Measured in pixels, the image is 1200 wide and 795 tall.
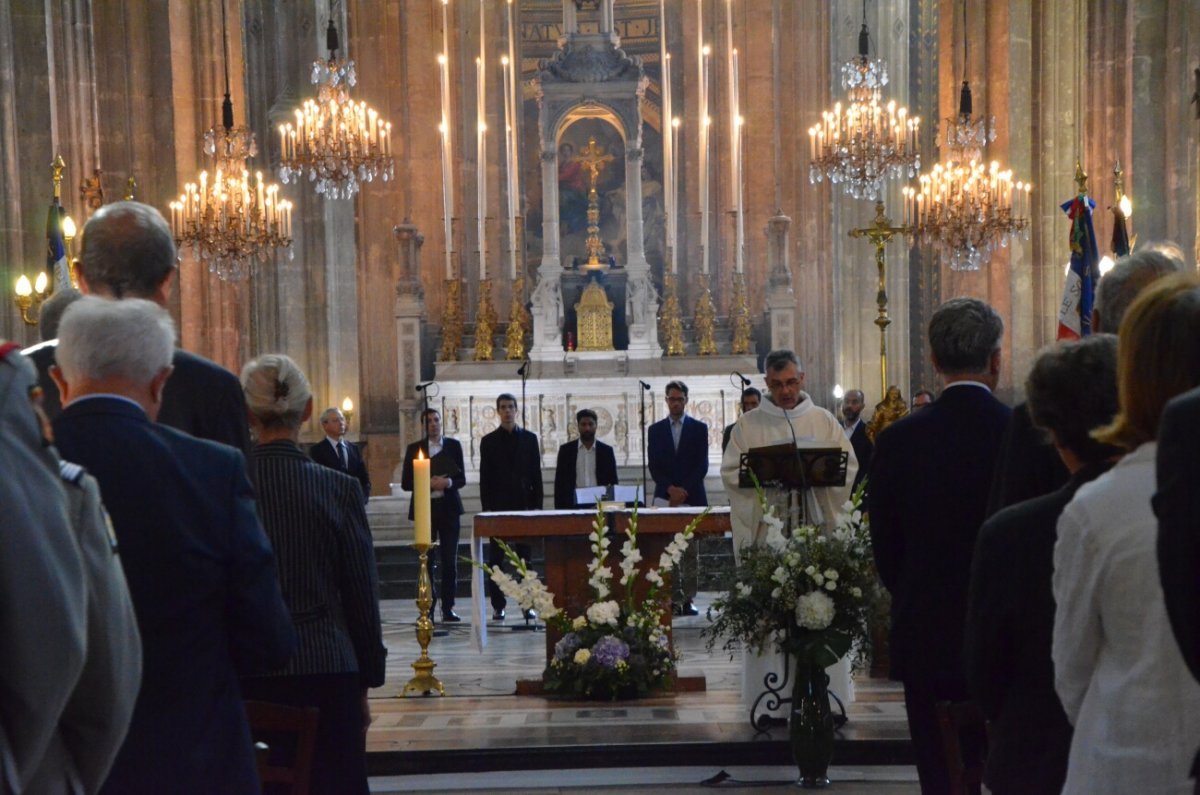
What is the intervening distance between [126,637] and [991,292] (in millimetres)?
15088

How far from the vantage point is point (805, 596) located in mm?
6273

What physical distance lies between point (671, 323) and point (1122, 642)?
16718mm

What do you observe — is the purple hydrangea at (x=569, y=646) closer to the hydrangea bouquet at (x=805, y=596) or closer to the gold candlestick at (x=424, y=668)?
the gold candlestick at (x=424, y=668)

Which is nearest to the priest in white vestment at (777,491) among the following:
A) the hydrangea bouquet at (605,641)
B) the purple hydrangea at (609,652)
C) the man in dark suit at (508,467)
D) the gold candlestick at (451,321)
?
the hydrangea bouquet at (605,641)

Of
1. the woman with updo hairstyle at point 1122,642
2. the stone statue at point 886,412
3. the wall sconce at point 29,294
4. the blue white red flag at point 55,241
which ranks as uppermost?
the blue white red flag at point 55,241

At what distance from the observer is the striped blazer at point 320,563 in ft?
12.8

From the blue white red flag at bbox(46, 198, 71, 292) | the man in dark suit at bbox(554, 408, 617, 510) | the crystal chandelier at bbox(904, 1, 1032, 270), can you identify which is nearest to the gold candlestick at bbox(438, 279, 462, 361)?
the crystal chandelier at bbox(904, 1, 1032, 270)

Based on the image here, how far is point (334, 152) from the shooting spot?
50.5ft

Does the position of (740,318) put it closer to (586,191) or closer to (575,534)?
(586,191)

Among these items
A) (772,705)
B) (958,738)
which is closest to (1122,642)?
(958,738)

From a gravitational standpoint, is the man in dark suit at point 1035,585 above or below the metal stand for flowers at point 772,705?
above

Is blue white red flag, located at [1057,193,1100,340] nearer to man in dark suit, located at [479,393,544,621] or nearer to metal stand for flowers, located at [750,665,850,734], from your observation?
metal stand for flowers, located at [750,665,850,734]

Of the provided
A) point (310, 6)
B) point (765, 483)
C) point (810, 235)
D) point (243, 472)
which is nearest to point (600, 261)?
point (810, 235)

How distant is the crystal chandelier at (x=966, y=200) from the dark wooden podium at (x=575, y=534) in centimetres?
693
